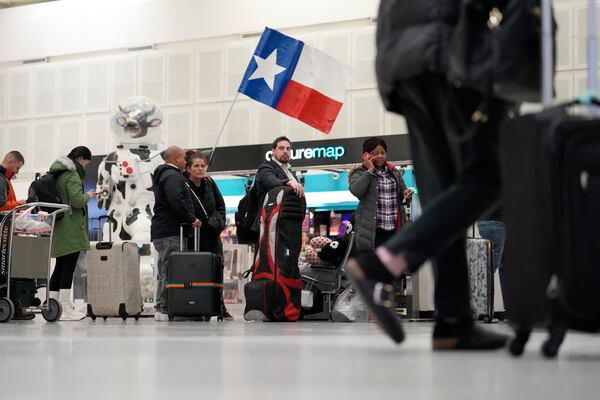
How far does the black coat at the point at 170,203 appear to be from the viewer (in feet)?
29.7

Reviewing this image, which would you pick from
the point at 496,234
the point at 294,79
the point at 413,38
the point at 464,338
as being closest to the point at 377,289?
the point at 464,338

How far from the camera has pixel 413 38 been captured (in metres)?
2.84

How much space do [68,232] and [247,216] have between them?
1620 mm

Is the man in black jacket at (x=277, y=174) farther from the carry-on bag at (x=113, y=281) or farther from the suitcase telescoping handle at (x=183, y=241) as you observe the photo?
the carry-on bag at (x=113, y=281)

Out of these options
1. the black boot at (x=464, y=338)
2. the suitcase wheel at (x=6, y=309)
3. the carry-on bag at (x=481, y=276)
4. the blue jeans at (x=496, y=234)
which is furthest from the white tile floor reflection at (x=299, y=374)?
the carry-on bag at (x=481, y=276)

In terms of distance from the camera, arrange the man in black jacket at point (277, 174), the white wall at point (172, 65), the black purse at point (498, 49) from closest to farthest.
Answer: the black purse at point (498, 49)
the man in black jacket at point (277, 174)
the white wall at point (172, 65)

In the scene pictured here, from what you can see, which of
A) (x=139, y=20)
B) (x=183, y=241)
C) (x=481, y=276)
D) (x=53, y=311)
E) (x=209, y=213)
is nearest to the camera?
(x=53, y=311)

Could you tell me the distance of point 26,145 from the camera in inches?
708

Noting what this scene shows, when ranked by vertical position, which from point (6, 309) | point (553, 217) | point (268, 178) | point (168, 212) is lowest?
point (6, 309)

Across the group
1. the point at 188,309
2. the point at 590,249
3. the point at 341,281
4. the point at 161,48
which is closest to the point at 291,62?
the point at 341,281

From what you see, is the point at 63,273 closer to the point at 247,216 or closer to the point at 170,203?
the point at 170,203

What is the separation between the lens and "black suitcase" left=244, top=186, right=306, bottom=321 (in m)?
8.66

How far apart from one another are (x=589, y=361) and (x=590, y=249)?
1.18 feet

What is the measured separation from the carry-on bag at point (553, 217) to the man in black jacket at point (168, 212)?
268 inches
